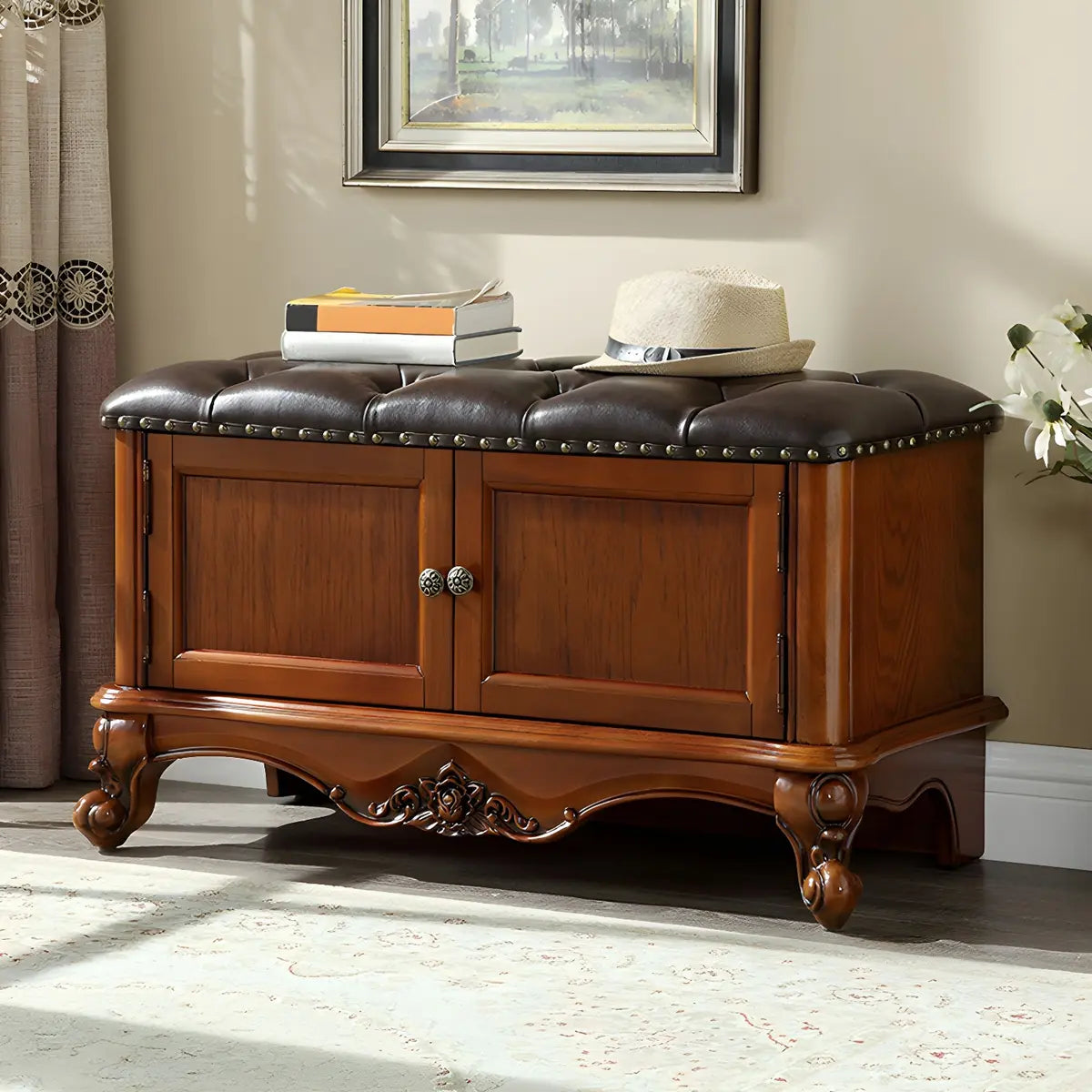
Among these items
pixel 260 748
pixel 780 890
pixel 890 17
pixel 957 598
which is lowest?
pixel 780 890

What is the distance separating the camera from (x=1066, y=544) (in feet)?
9.32

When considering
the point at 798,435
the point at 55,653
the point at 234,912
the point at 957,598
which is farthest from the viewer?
the point at 55,653

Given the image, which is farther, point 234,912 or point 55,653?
point 55,653

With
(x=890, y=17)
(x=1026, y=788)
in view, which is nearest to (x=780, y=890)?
(x=1026, y=788)

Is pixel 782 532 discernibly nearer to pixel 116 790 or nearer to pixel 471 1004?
pixel 471 1004

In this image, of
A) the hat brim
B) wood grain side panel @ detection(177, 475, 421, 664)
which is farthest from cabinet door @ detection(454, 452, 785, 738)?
the hat brim

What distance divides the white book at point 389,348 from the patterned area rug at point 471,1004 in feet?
2.56

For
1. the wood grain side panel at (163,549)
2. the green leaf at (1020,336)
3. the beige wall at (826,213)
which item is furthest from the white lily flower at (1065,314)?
the wood grain side panel at (163,549)

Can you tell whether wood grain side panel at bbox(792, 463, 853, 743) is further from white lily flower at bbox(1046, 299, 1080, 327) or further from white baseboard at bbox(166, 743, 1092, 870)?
white baseboard at bbox(166, 743, 1092, 870)

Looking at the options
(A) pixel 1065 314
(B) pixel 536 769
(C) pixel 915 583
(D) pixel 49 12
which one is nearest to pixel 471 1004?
(B) pixel 536 769

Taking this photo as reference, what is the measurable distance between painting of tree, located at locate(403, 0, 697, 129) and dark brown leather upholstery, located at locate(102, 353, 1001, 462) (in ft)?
1.54

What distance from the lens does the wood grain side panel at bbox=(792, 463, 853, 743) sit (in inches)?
95.7

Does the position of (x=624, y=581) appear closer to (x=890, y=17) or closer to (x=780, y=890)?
(x=780, y=890)

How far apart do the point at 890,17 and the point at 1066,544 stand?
832 mm
